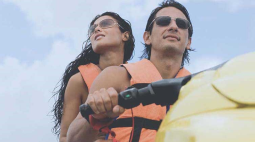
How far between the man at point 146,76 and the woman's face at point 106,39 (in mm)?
530

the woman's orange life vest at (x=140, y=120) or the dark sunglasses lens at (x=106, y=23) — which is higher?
the dark sunglasses lens at (x=106, y=23)

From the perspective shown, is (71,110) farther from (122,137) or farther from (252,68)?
(252,68)

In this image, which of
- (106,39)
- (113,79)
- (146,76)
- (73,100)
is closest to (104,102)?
(113,79)

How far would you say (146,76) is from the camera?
2.38 m

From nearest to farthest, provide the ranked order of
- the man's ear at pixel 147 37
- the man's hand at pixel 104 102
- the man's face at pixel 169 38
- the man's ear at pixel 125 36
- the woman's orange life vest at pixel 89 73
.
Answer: the man's hand at pixel 104 102, the man's face at pixel 169 38, the man's ear at pixel 147 37, the woman's orange life vest at pixel 89 73, the man's ear at pixel 125 36

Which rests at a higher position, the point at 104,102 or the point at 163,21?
the point at 163,21

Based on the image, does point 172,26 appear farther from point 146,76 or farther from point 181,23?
point 146,76

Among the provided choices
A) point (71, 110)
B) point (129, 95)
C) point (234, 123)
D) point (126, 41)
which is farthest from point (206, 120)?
point (126, 41)

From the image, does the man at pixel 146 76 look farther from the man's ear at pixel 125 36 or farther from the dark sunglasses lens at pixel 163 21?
the man's ear at pixel 125 36

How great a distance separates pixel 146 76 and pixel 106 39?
139cm

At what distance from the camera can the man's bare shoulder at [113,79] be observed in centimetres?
228

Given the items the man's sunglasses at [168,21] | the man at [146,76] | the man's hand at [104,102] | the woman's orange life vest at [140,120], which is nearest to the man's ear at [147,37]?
the man at [146,76]

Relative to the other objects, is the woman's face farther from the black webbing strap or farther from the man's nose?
the black webbing strap

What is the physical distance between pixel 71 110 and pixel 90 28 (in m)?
0.90
